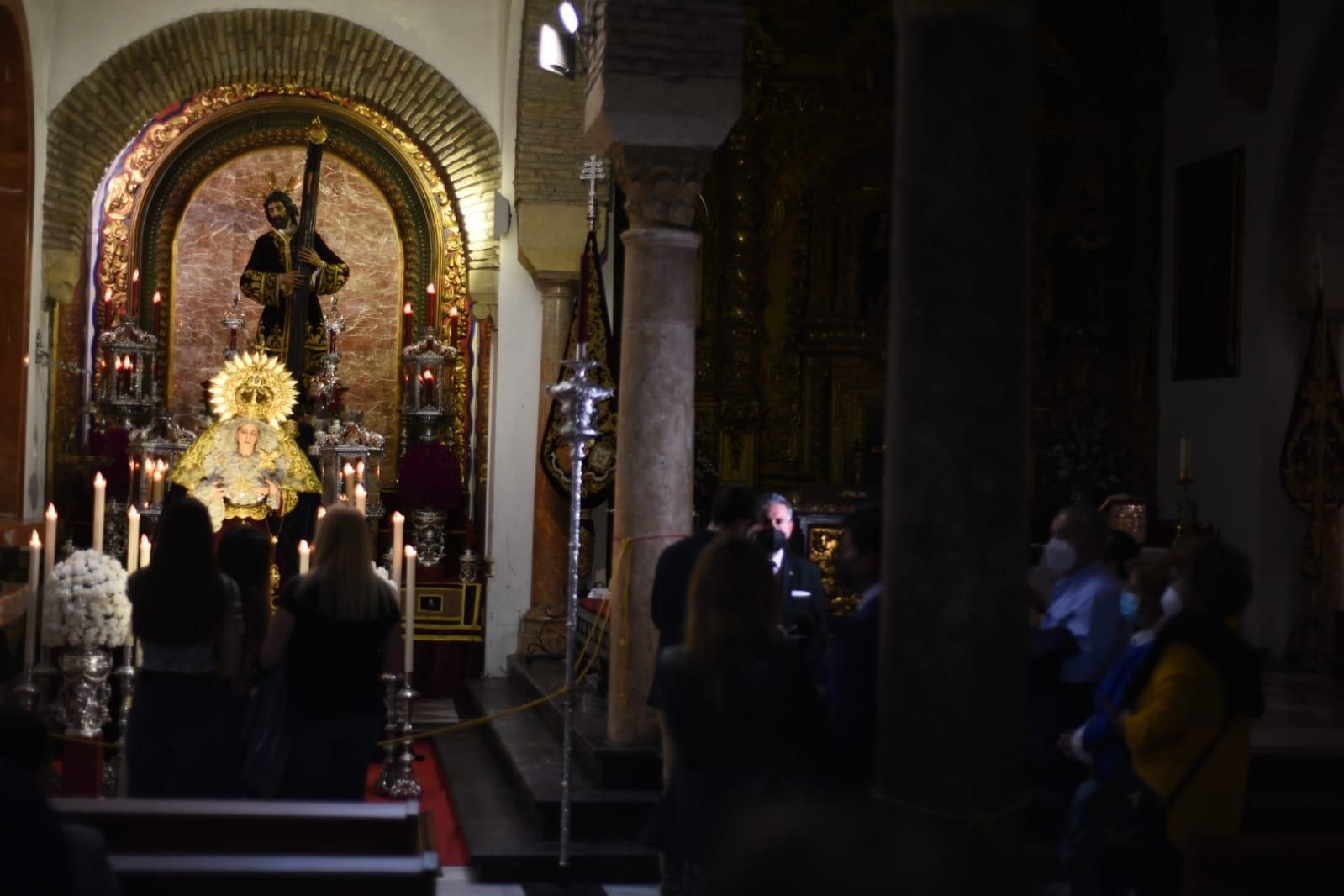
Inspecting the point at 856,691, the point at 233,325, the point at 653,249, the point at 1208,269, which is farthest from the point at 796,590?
the point at 1208,269

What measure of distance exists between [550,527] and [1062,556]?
7.39 metres

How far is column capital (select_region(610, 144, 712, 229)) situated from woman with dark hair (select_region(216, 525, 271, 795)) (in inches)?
126

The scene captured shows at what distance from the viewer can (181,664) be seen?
5.46 meters

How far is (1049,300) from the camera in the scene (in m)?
13.8

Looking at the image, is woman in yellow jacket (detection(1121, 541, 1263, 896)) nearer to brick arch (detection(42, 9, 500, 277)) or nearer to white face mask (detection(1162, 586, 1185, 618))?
white face mask (detection(1162, 586, 1185, 618))

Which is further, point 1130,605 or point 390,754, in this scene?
point 390,754

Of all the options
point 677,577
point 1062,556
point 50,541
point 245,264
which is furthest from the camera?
point 245,264

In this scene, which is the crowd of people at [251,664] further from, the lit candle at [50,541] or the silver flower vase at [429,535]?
the silver flower vase at [429,535]

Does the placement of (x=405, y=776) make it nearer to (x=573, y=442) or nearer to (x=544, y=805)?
(x=544, y=805)

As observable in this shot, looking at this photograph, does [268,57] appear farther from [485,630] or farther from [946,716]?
[946,716]

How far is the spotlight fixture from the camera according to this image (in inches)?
405

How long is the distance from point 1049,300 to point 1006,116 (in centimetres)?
988

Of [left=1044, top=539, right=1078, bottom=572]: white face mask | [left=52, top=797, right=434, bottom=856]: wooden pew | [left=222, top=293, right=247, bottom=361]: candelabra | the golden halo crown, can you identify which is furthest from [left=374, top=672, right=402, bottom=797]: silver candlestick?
[left=222, top=293, right=247, bottom=361]: candelabra

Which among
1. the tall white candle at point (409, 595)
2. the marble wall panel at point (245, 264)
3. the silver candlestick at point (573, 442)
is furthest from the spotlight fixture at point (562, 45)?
the tall white candle at point (409, 595)
